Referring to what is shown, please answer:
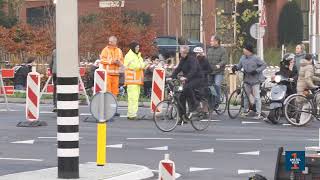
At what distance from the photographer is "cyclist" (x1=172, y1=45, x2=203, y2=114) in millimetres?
18859

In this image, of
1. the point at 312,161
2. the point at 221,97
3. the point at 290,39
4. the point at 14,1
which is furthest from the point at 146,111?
the point at 290,39

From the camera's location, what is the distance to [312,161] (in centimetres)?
936

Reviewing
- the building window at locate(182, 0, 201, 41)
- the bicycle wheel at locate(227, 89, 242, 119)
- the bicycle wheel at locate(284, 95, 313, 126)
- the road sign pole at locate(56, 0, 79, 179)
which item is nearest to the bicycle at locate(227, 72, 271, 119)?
the bicycle wheel at locate(227, 89, 242, 119)

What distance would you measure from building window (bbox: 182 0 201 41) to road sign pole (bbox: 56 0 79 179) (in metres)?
44.9

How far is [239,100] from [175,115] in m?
4.82

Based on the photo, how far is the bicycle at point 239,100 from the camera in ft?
71.6

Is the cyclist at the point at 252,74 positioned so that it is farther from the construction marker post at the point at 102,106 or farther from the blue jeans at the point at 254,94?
the construction marker post at the point at 102,106

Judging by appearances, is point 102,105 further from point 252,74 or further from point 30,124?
point 252,74

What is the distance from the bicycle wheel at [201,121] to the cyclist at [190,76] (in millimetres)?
178

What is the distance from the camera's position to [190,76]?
62.7 feet

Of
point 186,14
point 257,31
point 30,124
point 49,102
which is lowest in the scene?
point 30,124

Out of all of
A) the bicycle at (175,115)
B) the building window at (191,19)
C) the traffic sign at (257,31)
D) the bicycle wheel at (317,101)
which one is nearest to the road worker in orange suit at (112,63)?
the bicycle at (175,115)

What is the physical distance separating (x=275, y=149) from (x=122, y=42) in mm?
20119

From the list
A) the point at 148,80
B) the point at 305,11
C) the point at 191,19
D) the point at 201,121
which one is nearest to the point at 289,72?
the point at 201,121
